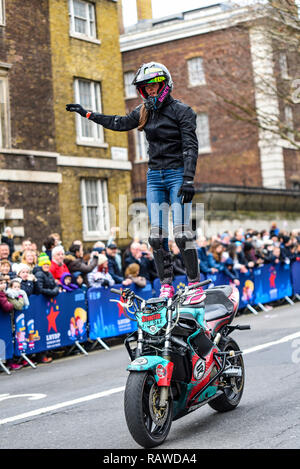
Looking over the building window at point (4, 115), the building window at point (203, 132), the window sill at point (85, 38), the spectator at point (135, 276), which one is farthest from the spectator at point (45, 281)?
the building window at point (203, 132)

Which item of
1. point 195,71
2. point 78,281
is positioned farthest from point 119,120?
point 195,71

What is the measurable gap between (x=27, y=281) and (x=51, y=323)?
2.94ft

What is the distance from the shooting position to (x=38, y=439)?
6293 mm

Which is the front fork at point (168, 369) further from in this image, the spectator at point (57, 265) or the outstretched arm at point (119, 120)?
the spectator at point (57, 265)

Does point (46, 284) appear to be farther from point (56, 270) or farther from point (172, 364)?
point (172, 364)

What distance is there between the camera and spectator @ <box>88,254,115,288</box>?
1465cm

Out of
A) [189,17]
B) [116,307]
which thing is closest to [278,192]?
[189,17]

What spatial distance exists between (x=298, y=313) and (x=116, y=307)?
439cm

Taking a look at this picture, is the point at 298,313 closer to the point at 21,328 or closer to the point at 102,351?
the point at 102,351

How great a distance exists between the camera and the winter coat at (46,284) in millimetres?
12953

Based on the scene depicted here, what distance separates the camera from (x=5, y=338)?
12.1m

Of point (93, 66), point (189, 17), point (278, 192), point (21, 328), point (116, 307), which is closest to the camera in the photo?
point (21, 328)

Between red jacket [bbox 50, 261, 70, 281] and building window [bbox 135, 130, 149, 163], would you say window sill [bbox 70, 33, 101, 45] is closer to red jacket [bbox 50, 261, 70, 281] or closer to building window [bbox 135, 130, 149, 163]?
building window [bbox 135, 130, 149, 163]

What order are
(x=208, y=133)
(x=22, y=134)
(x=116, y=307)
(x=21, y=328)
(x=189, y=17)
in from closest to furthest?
(x=21, y=328) → (x=116, y=307) → (x=22, y=134) → (x=208, y=133) → (x=189, y=17)
